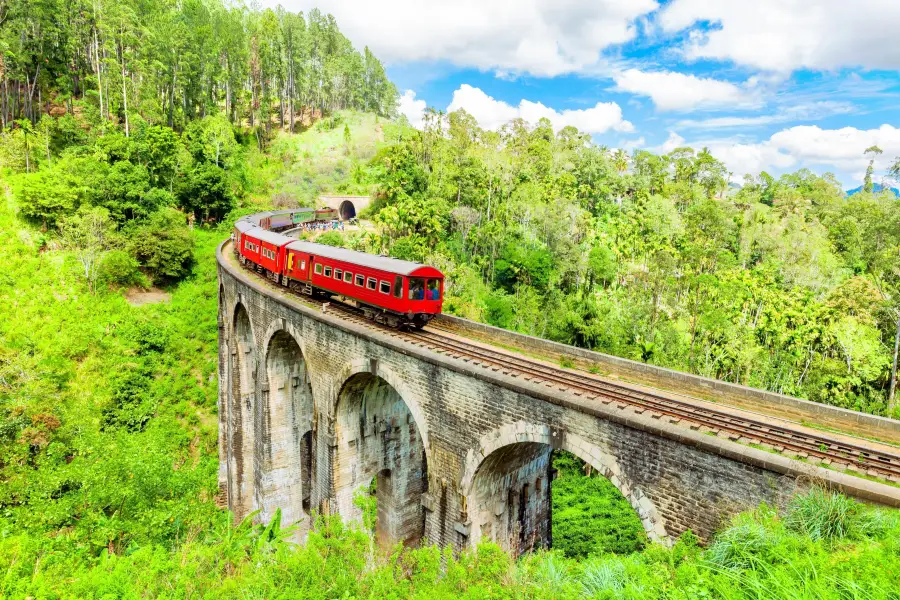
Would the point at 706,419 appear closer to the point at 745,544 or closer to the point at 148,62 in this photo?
the point at 745,544

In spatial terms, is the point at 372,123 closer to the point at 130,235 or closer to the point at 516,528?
the point at 130,235

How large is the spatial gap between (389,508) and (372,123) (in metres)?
74.2

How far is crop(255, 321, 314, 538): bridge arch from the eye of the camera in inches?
900

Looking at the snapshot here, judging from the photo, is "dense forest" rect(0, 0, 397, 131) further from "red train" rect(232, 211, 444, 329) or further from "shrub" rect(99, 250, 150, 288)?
"red train" rect(232, 211, 444, 329)

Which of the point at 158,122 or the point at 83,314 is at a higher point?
the point at 158,122

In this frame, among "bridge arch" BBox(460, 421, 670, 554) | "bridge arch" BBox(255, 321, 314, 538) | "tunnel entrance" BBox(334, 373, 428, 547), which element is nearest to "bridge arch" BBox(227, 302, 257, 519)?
"bridge arch" BBox(255, 321, 314, 538)

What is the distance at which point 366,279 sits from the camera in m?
18.2

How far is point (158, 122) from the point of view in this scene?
48.0 meters

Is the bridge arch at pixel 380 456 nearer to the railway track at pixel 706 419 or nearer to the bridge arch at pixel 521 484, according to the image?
the railway track at pixel 706 419

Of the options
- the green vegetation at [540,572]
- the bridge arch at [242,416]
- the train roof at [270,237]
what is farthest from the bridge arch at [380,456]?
the bridge arch at [242,416]

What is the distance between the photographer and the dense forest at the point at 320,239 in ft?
27.7

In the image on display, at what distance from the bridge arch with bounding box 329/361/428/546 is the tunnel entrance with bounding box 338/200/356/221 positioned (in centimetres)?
4391

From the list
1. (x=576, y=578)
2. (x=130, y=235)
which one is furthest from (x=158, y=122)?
(x=576, y=578)

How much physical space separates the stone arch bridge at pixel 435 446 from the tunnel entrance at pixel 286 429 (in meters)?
0.05
